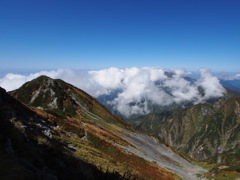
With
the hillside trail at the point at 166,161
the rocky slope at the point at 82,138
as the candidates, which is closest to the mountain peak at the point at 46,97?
the rocky slope at the point at 82,138

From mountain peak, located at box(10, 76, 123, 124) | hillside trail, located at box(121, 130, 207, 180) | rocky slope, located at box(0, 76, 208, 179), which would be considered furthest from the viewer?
mountain peak, located at box(10, 76, 123, 124)

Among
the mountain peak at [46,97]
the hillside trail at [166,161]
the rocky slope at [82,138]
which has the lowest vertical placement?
the hillside trail at [166,161]

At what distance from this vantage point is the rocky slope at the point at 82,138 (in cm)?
1597

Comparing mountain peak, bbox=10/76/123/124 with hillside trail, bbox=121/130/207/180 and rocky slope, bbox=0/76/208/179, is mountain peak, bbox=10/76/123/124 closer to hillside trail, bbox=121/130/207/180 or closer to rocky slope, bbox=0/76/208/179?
rocky slope, bbox=0/76/208/179

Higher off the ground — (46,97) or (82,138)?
(46,97)

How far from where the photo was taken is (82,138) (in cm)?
3181

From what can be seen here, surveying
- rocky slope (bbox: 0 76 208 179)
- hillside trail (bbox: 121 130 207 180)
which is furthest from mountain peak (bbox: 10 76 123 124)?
hillside trail (bbox: 121 130 207 180)

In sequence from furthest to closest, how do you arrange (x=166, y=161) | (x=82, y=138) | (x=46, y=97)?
(x=46, y=97) < (x=166, y=161) < (x=82, y=138)

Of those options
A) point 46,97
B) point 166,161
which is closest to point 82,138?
point 166,161

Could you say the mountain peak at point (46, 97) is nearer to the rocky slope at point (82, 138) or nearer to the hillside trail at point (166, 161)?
the rocky slope at point (82, 138)

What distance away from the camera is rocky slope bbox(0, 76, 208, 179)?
16.0 meters

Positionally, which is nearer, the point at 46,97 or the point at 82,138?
the point at 82,138

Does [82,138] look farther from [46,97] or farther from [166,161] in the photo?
[46,97]

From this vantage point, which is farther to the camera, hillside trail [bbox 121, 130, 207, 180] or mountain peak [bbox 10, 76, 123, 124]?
mountain peak [bbox 10, 76, 123, 124]
